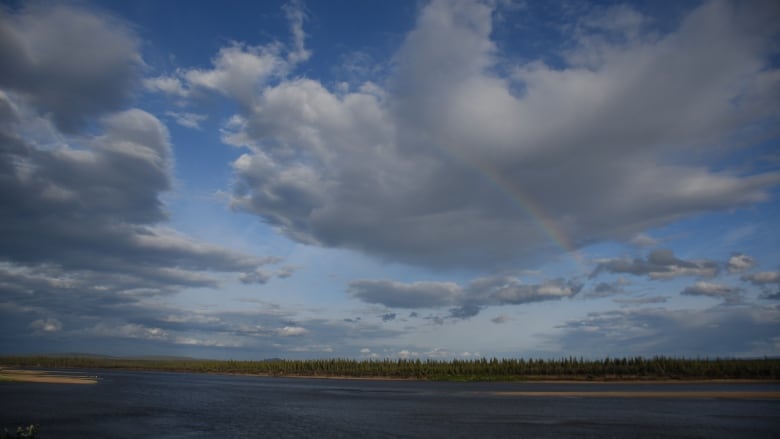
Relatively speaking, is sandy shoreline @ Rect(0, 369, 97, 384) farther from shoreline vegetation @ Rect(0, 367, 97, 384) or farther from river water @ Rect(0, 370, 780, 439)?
river water @ Rect(0, 370, 780, 439)

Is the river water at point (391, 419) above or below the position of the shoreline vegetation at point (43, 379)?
above

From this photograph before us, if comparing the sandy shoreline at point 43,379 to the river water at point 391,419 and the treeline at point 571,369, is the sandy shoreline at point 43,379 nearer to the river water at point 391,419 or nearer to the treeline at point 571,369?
the river water at point 391,419

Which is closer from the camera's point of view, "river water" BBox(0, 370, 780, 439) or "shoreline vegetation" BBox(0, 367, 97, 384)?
"river water" BBox(0, 370, 780, 439)

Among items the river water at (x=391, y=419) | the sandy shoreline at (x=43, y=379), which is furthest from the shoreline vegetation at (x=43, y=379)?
the river water at (x=391, y=419)

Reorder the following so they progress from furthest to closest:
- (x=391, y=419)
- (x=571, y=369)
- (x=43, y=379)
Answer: (x=571, y=369) < (x=43, y=379) < (x=391, y=419)

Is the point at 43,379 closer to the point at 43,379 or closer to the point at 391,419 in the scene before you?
the point at 43,379

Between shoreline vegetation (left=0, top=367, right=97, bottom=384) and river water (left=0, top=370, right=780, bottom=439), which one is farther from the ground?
river water (left=0, top=370, right=780, bottom=439)

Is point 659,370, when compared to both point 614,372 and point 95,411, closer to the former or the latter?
point 614,372

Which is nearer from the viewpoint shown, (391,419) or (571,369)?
A: (391,419)

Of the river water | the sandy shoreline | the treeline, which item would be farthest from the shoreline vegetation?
the treeline

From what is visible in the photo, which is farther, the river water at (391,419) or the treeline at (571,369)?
the treeline at (571,369)

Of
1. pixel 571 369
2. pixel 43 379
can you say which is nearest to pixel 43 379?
pixel 43 379

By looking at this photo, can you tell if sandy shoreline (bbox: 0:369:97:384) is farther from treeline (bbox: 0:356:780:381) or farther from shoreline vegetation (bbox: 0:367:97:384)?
treeline (bbox: 0:356:780:381)

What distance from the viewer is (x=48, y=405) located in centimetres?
5147
